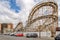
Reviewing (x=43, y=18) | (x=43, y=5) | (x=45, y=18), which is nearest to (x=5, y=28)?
(x=43, y=18)

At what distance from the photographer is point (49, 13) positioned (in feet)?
39.0

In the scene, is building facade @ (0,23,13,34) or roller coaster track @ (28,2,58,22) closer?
roller coaster track @ (28,2,58,22)

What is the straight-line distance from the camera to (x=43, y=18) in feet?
39.0

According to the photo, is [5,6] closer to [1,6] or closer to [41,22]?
[1,6]

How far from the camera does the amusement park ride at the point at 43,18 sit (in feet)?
38.8

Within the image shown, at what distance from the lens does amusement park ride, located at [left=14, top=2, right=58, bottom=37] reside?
11820mm

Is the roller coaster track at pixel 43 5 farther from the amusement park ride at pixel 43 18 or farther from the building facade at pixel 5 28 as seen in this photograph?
the building facade at pixel 5 28

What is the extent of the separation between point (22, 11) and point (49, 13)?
1.83 m

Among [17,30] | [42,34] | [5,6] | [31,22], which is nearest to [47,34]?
[42,34]

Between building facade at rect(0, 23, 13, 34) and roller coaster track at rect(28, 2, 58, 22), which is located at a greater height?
roller coaster track at rect(28, 2, 58, 22)

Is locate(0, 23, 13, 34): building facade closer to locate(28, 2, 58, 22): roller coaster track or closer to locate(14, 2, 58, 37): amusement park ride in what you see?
locate(14, 2, 58, 37): amusement park ride

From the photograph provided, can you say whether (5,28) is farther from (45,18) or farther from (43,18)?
(45,18)

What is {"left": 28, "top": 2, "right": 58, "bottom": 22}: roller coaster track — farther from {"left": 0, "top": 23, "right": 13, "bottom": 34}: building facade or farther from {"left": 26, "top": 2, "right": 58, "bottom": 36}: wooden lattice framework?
{"left": 0, "top": 23, "right": 13, "bottom": 34}: building facade

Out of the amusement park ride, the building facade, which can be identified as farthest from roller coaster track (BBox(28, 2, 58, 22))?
the building facade
